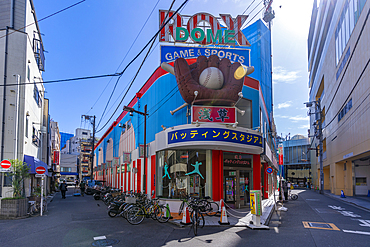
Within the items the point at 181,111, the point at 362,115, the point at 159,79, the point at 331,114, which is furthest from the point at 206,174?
the point at 331,114

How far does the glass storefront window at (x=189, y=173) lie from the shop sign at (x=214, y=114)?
6.51 feet

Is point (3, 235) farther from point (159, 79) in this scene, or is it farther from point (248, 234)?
point (159, 79)

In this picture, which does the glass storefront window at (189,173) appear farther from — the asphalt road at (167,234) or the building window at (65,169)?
the building window at (65,169)

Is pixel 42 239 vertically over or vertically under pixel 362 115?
under

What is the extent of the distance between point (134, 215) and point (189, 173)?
15.6 ft

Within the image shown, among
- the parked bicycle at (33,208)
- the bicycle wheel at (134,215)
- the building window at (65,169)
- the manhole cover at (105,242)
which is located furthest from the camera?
the building window at (65,169)

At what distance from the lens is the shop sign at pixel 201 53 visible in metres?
17.5

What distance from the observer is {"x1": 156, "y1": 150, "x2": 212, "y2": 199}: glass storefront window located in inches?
638

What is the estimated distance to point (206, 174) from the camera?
16.3 m

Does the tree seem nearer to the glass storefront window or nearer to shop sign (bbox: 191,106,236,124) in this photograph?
the glass storefront window

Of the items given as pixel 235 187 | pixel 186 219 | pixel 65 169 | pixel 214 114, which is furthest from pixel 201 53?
pixel 65 169

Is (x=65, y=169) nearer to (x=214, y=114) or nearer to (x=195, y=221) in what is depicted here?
(x=214, y=114)

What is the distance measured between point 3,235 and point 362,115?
2672 cm

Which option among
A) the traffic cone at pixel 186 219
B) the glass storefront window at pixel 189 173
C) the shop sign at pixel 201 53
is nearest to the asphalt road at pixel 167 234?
the traffic cone at pixel 186 219
